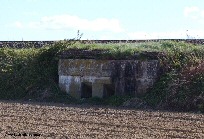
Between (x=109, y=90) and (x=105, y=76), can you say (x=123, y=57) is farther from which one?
(x=109, y=90)

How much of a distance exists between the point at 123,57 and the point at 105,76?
3.15 ft

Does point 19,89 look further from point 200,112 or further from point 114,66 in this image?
point 200,112

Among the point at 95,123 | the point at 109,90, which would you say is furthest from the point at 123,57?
the point at 95,123

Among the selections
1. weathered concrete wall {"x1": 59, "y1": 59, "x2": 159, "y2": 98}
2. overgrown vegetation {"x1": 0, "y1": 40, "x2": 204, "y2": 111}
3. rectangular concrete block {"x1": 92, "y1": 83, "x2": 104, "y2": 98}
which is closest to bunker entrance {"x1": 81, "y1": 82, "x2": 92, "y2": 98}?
weathered concrete wall {"x1": 59, "y1": 59, "x2": 159, "y2": 98}

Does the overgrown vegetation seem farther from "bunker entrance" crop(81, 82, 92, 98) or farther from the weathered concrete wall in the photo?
"bunker entrance" crop(81, 82, 92, 98)

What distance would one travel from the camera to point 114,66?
1822 cm

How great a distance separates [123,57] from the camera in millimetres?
18203

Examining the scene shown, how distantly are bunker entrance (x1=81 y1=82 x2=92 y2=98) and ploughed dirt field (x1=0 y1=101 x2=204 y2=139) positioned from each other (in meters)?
3.67

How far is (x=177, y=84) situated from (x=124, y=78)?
7.46ft

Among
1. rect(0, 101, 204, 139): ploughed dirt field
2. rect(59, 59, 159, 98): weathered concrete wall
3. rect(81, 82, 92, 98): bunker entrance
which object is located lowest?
rect(0, 101, 204, 139): ploughed dirt field

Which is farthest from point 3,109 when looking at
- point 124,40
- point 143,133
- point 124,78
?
point 124,40

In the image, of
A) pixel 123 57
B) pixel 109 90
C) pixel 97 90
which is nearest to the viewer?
pixel 123 57

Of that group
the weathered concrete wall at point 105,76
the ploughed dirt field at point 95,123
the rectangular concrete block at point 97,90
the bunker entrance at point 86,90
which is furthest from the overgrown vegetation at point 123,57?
the ploughed dirt field at point 95,123

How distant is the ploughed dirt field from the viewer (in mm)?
10188
